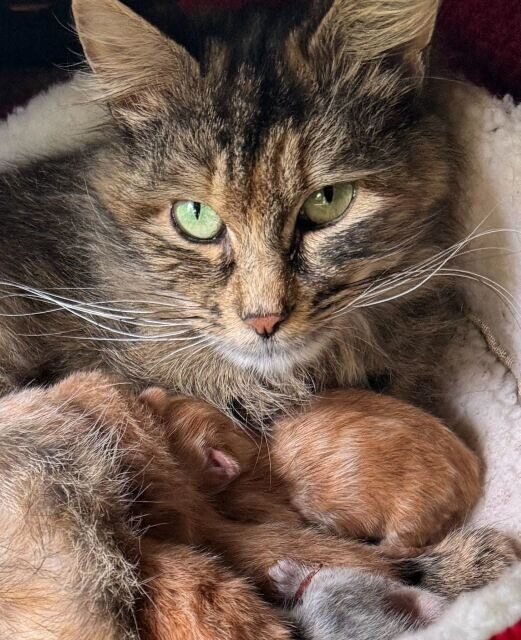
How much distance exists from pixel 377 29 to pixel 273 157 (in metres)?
0.27

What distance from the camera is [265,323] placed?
114cm

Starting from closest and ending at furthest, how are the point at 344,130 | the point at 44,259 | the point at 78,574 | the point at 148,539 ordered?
1. the point at 78,574
2. the point at 148,539
3. the point at 344,130
4. the point at 44,259

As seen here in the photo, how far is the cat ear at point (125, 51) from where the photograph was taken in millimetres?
1151

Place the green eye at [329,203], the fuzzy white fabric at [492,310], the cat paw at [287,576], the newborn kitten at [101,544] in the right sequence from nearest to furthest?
the newborn kitten at [101,544]
the cat paw at [287,576]
the green eye at [329,203]
the fuzzy white fabric at [492,310]

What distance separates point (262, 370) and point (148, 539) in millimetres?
372

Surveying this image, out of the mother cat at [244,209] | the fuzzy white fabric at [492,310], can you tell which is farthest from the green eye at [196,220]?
the fuzzy white fabric at [492,310]

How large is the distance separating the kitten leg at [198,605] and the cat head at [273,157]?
360 mm

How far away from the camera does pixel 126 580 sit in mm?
934

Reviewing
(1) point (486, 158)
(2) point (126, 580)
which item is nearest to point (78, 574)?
(2) point (126, 580)

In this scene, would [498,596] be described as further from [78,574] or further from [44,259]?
[44,259]

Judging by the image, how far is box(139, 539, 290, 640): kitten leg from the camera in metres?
0.92

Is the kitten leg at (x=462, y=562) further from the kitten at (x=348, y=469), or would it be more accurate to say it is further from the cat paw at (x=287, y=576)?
the cat paw at (x=287, y=576)

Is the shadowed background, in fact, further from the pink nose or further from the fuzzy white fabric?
the pink nose

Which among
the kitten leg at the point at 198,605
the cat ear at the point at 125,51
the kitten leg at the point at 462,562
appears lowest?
the kitten leg at the point at 462,562
